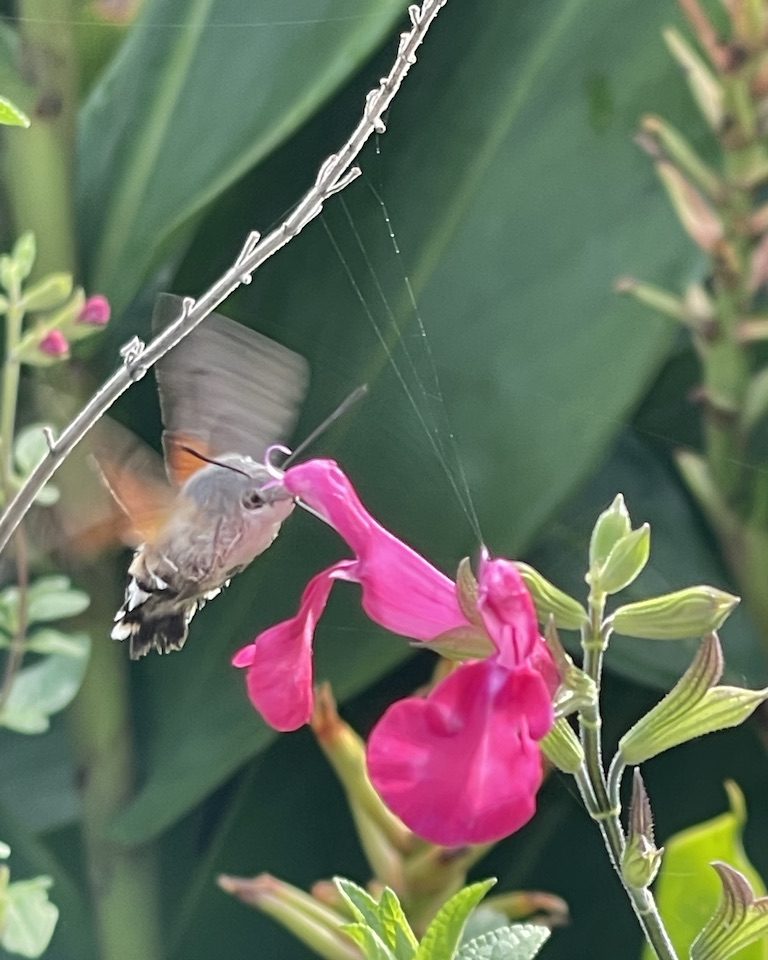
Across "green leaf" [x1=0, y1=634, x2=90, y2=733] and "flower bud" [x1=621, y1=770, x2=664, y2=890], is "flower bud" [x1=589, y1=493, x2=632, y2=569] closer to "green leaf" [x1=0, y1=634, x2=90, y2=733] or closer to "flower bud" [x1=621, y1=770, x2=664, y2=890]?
"flower bud" [x1=621, y1=770, x2=664, y2=890]

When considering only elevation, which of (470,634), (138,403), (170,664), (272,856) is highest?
(470,634)

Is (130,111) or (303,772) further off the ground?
(130,111)

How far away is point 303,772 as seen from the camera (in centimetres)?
85

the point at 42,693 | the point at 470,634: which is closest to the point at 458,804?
Result: the point at 470,634

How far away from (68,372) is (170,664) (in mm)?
218

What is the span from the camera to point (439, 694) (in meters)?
0.26

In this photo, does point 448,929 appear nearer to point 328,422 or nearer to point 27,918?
point 328,422

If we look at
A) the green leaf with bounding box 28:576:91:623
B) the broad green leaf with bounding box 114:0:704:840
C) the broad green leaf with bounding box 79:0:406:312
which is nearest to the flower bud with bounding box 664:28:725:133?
the broad green leaf with bounding box 114:0:704:840

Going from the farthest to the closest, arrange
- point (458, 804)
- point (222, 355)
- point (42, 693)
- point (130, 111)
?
point (130, 111), point (42, 693), point (222, 355), point (458, 804)

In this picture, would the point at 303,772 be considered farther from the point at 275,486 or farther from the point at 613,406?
the point at 275,486

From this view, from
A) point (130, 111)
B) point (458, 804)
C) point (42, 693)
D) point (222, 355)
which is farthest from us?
point (130, 111)

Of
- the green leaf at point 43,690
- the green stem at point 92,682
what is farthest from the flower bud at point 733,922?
the green stem at point 92,682

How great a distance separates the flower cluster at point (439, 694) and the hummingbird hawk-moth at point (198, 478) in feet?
0.14

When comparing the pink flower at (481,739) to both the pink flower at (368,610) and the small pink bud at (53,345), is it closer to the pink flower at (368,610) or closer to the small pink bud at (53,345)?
the pink flower at (368,610)
